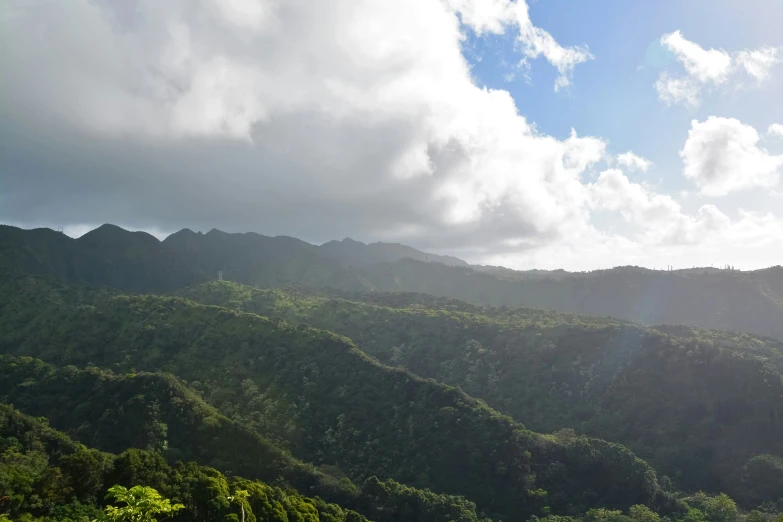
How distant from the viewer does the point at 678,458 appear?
74.6m

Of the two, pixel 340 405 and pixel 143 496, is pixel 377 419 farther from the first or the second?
pixel 143 496

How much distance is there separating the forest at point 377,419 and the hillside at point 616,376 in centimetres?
37

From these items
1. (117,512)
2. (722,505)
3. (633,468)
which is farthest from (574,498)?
(117,512)

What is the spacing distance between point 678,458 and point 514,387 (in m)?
30.1

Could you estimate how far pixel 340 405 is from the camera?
7781cm

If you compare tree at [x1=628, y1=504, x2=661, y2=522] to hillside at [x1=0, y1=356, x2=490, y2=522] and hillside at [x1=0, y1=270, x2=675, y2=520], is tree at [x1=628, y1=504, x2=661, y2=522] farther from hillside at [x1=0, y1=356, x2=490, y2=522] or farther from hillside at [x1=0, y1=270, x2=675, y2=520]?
hillside at [x1=0, y1=356, x2=490, y2=522]

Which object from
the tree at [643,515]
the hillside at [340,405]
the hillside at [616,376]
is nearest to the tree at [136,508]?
the tree at [643,515]

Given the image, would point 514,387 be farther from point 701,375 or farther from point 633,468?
point 633,468

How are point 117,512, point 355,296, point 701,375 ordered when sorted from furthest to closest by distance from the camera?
point 355,296, point 701,375, point 117,512

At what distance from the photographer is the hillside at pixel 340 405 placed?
61062 mm

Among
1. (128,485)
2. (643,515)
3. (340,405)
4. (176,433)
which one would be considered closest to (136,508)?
(128,485)

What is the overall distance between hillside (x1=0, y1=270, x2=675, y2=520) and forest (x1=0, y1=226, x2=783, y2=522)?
0.27 metres

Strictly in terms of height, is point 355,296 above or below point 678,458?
above

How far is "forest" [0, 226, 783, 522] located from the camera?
145 ft
